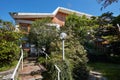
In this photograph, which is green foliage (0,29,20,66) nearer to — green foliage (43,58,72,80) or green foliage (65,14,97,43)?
green foliage (43,58,72,80)

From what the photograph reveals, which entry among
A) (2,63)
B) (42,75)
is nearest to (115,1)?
(42,75)

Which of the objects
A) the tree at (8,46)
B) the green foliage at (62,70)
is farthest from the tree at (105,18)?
the green foliage at (62,70)

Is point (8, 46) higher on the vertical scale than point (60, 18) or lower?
lower

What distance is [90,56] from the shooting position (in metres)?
19.6

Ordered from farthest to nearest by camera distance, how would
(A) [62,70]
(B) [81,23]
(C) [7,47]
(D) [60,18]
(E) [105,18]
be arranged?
(D) [60,18], (E) [105,18], (B) [81,23], (C) [7,47], (A) [62,70]

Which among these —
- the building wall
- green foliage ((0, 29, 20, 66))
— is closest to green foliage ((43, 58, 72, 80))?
green foliage ((0, 29, 20, 66))

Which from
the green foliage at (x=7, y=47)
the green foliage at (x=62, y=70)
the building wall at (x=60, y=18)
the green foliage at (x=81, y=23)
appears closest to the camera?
the green foliage at (x=62, y=70)

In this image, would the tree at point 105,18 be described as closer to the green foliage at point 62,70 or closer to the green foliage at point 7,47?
the green foliage at point 7,47

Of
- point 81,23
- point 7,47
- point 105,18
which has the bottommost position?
point 7,47

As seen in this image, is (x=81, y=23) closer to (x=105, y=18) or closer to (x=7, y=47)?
(x=105, y=18)

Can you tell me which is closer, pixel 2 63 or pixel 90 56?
pixel 2 63

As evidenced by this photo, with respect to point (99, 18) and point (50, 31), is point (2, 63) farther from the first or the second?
point (99, 18)

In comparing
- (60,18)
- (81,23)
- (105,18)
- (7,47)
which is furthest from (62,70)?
(60,18)

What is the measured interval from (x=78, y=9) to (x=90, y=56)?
9485 mm
